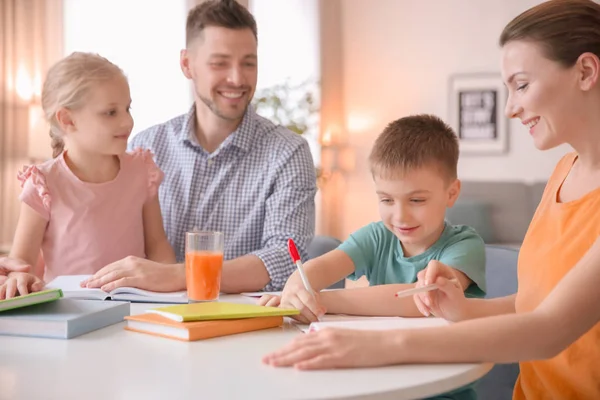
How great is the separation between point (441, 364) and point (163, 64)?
4891 mm

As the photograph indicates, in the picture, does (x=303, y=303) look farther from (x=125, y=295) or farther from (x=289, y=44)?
(x=289, y=44)

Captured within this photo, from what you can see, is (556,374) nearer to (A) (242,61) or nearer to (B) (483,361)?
(B) (483,361)

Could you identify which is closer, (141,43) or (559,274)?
(559,274)

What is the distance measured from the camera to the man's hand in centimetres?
179

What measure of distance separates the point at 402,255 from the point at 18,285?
87cm

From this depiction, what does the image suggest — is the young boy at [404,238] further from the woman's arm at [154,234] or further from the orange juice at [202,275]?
the woman's arm at [154,234]

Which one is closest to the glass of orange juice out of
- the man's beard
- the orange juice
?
the orange juice

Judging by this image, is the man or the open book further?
the man

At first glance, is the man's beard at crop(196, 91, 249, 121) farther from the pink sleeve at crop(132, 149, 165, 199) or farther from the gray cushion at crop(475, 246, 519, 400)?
the gray cushion at crop(475, 246, 519, 400)

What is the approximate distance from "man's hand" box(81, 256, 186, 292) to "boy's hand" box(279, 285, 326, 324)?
1.25ft

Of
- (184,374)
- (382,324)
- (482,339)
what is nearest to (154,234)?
(382,324)

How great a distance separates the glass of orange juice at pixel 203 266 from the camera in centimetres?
172

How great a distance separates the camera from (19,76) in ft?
18.0

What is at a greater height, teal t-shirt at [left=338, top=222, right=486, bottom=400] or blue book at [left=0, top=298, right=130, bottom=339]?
teal t-shirt at [left=338, top=222, right=486, bottom=400]
